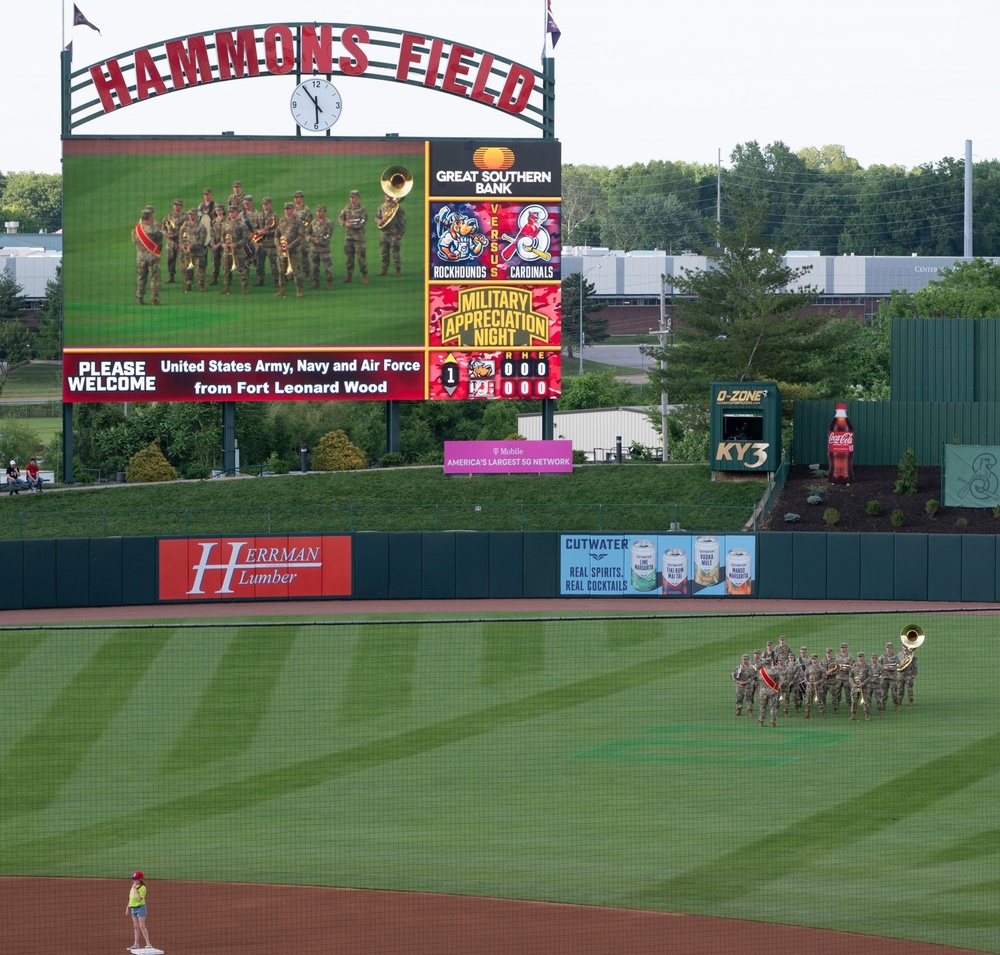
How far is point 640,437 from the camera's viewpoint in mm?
77500

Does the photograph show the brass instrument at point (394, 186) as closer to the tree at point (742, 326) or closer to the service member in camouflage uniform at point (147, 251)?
the service member in camouflage uniform at point (147, 251)

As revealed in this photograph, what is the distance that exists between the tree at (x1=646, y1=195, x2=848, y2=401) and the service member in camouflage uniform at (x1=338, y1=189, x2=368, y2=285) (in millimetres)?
18691

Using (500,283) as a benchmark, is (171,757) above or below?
below

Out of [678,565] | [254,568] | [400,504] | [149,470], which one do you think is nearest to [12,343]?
[149,470]

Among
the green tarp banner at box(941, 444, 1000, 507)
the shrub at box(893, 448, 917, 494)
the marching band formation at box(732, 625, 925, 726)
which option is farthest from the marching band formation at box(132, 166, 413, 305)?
the marching band formation at box(732, 625, 925, 726)

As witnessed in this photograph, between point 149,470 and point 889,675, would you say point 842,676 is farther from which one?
point 149,470

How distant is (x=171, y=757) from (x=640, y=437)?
53.9 metres

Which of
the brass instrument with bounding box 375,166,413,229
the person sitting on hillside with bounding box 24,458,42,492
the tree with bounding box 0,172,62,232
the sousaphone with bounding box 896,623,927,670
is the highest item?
the tree with bounding box 0,172,62,232

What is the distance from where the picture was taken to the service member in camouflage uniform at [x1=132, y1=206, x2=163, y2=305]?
1863 inches

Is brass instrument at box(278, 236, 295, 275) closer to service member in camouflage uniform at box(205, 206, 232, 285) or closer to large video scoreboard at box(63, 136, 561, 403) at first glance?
large video scoreboard at box(63, 136, 561, 403)

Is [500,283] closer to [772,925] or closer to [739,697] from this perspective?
[739,697]

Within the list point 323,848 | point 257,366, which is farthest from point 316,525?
point 323,848

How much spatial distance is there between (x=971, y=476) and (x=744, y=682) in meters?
22.2

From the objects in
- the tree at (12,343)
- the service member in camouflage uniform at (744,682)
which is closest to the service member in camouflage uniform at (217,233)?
the service member in camouflage uniform at (744,682)
